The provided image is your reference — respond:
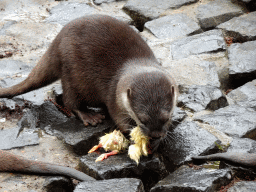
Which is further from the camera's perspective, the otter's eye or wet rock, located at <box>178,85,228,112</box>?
wet rock, located at <box>178,85,228,112</box>

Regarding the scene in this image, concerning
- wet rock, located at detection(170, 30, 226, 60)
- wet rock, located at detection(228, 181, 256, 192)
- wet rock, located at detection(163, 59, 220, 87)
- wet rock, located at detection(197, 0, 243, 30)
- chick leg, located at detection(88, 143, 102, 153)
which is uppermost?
wet rock, located at detection(197, 0, 243, 30)

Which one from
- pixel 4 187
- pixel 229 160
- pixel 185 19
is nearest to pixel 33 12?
pixel 185 19

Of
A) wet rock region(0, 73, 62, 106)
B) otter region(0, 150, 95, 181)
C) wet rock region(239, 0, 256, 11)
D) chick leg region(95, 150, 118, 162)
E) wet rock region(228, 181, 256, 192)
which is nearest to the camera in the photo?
wet rock region(228, 181, 256, 192)

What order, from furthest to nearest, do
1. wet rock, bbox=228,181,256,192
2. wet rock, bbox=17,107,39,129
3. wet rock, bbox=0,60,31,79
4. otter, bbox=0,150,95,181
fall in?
wet rock, bbox=0,60,31,79
wet rock, bbox=17,107,39,129
otter, bbox=0,150,95,181
wet rock, bbox=228,181,256,192

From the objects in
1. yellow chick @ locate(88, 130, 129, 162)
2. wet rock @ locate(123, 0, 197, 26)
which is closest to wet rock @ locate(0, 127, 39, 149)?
yellow chick @ locate(88, 130, 129, 162)

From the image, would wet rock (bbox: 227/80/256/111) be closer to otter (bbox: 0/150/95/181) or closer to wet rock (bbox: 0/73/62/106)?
otter (bbox: 0/150/95/181)

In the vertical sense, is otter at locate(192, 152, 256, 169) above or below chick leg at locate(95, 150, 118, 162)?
above

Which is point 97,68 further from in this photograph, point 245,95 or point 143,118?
point 245,95

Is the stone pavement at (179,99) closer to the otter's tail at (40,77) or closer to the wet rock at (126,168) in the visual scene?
the wet rock at (126,168)

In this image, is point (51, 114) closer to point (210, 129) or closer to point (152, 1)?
point (210, 129)

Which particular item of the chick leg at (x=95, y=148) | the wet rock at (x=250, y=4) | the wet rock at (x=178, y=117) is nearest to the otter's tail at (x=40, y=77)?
the chick leg at (x=95, y=148)
